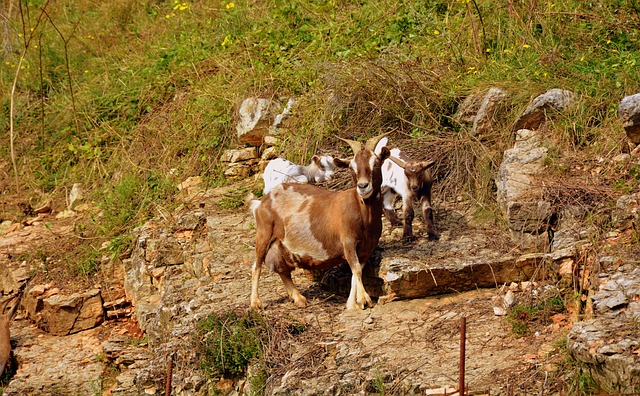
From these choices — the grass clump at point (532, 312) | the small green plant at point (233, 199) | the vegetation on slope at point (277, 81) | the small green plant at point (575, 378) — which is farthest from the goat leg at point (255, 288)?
the small green plant at point (575, 378)

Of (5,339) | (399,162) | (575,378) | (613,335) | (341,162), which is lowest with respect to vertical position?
(5,339)

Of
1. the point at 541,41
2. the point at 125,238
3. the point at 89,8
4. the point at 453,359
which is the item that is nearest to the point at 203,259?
the point at 125,238

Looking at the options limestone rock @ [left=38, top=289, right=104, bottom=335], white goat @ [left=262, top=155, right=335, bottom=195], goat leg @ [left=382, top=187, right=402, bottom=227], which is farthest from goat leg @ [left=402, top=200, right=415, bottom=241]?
limestone rock @ [left=38, top=289, right=104, bottom=335]

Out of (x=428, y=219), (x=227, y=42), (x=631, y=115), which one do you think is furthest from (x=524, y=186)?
(x=227, y=42)

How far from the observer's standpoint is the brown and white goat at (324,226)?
27.8 ft

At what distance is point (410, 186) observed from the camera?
9.30 meters

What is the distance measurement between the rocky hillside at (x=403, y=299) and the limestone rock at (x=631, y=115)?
0.06 feet

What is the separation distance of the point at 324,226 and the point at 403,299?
3.12 feet

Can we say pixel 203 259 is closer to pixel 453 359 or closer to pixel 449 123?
pixel 449 123

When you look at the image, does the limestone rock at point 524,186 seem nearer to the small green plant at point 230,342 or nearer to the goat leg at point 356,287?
the goat leg at point 356,287

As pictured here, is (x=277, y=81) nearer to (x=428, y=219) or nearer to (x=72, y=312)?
(x=72, y=312)

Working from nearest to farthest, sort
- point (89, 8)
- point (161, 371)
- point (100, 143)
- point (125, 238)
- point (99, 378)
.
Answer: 1. point (161, 371)
2. point (99, 378)
3. point (125, 238)
4. point (100, 143)
5. point (89, 8)

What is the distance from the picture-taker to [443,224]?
387 inches

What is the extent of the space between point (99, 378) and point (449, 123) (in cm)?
472
